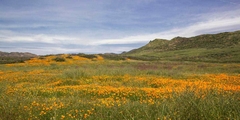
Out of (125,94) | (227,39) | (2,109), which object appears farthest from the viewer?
(227,39)

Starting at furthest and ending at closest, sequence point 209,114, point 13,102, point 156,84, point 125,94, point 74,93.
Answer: point 156,84 → point 74,93 → point 125,94 → point 13,102 → point 209,114

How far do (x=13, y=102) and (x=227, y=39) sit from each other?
98643mm

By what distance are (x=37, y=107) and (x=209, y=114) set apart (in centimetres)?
494

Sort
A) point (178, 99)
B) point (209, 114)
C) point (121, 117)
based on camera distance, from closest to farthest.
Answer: point (209, 114), point (121, 117), point (178, 99)

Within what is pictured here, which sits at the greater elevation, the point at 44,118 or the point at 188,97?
the point at 188,97

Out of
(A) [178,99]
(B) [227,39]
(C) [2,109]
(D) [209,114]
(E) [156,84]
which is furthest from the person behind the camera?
(B) [227,39]

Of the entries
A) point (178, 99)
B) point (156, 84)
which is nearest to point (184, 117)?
point (178, 99)

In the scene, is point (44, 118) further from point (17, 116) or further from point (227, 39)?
point (227, 39)

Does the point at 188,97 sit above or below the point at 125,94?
above

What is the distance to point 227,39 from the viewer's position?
90188 millimetres

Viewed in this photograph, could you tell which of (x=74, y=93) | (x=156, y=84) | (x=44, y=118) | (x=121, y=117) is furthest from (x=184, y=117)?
(x=156, y=84)

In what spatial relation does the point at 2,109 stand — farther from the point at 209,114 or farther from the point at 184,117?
the point at 209,114

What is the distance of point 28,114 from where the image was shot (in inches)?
227

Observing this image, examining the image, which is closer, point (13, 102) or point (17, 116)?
point (17, 116)
